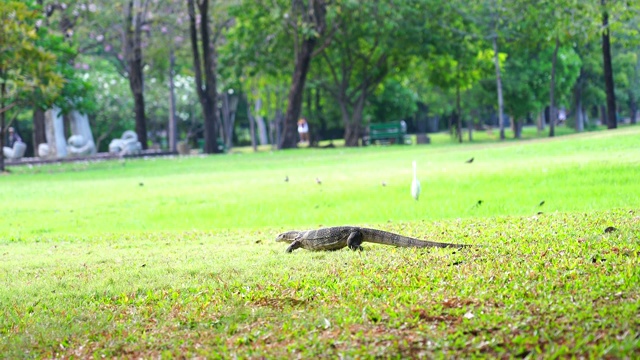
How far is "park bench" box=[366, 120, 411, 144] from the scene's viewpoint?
41.8 metres

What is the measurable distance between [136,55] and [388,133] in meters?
13.3

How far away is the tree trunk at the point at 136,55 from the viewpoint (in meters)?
36.2

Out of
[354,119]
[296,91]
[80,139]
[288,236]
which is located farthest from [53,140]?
[288,236]

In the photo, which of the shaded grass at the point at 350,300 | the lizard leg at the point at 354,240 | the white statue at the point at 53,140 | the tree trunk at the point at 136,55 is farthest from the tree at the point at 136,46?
the lizard leg at the point at 354,240

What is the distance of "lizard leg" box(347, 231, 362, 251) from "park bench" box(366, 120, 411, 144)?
35.1 metres

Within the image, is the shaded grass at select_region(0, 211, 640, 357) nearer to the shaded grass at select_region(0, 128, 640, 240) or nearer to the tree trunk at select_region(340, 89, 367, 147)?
the shaded grass at select_region(0, 128, 640, 240)

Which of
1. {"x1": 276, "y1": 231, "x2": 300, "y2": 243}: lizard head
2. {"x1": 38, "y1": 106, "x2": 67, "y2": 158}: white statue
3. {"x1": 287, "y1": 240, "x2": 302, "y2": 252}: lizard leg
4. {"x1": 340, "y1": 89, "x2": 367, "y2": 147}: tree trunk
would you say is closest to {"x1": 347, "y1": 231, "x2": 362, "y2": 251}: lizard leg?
{"x1": 287, "y1": 240, "x2": 302, "y2": 252}: lizard leg

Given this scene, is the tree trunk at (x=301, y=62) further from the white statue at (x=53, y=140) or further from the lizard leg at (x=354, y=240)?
the lizard leg at (x=354, y=240)

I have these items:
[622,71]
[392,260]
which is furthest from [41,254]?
[622,71]

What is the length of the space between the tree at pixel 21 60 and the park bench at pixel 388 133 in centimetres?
2083

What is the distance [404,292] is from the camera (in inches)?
199

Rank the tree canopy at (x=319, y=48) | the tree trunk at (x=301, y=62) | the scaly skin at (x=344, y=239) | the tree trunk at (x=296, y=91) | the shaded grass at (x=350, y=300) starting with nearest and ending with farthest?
the shaded grass at (x=350, y=300)
the scaly skin at (x=344, y=239)
the tree canopy at (x=319, y=48)
the tree trunk at (x=301, y=62)
the tree trunk at (x=296, y=91)

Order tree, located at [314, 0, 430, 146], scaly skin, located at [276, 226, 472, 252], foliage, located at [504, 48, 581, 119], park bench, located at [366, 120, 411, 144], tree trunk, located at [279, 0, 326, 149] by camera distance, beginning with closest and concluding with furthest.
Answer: scaly skin, located at [276, 226, 472, 252]
tree trunk, located at [279, 0, 326, 149]
tree, located at [314, 0, 430, 146]
park bench, located at [366, 120, 411, 144]
foliage, located at [504, 48, 581, 119]

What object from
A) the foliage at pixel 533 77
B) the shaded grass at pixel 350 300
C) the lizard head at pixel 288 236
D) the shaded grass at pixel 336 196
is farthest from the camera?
the foliage at pixel 533 77
